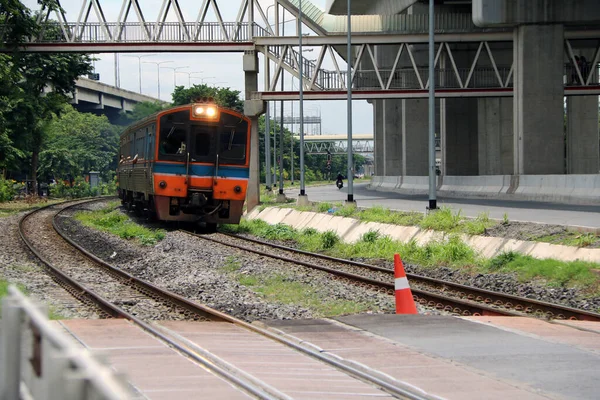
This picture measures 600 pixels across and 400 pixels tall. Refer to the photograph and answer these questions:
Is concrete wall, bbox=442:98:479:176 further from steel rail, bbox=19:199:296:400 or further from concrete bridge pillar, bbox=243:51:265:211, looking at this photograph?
steel rail, bbox=19:199:296:400

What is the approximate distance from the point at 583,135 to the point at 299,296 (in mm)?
46272

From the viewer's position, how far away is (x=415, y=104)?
52.9m

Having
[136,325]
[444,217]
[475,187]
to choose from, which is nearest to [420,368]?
[136,325]

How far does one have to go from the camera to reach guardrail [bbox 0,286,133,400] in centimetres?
238

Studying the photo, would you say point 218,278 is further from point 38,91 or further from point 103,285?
point 38,91

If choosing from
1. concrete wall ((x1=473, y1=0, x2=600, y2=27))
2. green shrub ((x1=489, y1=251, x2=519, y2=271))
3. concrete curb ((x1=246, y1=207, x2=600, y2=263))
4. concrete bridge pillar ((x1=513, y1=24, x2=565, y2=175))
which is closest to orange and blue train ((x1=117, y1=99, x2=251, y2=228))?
concrete curb ((x1=246, y1=207, x2=600, y2=263))

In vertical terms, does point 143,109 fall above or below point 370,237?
above

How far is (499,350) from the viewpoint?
28.1 feet

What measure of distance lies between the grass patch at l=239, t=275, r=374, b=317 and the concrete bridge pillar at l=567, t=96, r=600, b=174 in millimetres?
44075

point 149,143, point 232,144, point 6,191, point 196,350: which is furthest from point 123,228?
point 6,191

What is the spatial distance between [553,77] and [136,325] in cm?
2832

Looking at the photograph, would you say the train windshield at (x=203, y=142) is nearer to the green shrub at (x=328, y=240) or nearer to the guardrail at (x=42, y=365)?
the green shrub at (x=328, y=240)

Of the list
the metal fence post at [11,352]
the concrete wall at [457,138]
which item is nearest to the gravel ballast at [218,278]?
the metal fence post at [11,352]

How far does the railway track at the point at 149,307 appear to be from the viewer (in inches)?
272
